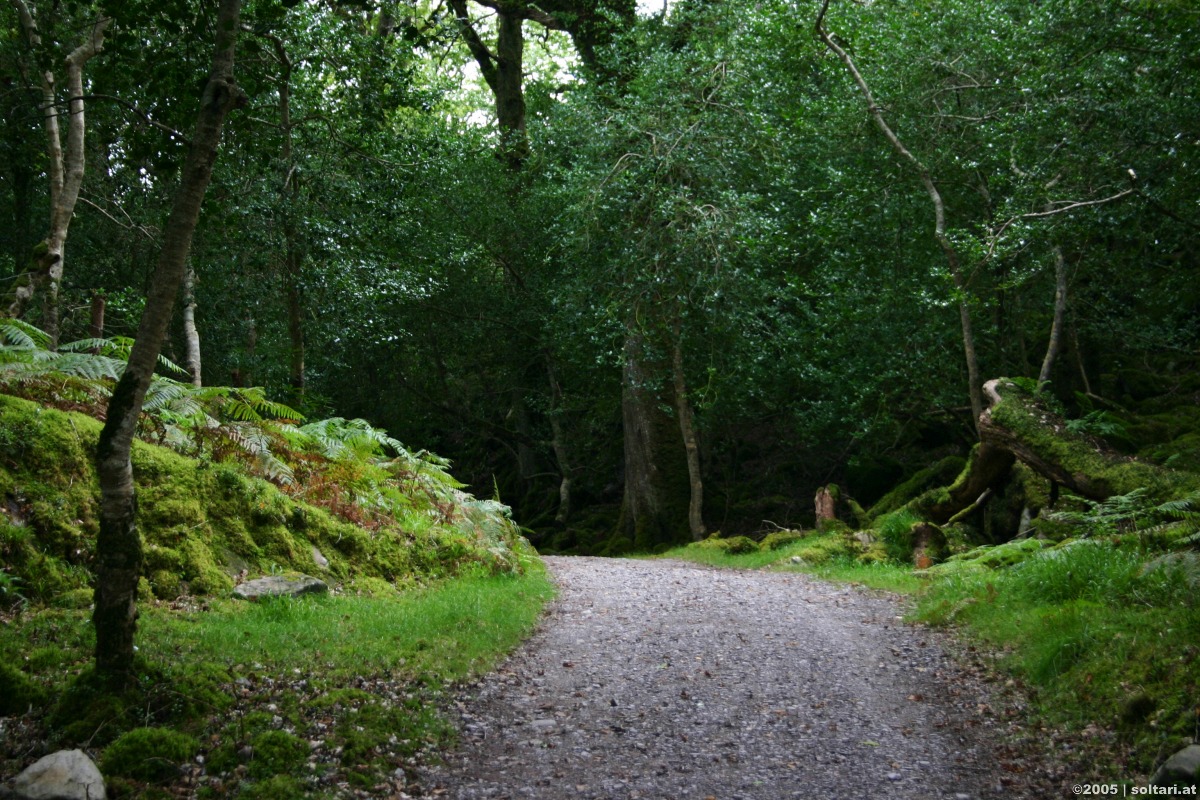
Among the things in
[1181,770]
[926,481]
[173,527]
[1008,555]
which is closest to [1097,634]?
[1181,770]

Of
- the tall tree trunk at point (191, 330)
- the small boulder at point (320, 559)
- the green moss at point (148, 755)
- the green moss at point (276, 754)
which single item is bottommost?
the green moss at point (276, 754)

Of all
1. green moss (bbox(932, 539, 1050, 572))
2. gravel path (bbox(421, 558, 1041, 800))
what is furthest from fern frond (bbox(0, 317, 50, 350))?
green moss (bbox(932, 539, 1050, 572))

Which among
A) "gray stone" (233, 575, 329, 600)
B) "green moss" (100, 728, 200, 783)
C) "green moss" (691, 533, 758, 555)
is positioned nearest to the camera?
"green moss" (100, 728, 200, 783)

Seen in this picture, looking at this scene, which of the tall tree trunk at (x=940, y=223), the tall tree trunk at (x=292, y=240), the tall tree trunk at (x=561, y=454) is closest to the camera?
the tall tree trunk at (x=292, y=240)

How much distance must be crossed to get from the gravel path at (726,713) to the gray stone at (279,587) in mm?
2020

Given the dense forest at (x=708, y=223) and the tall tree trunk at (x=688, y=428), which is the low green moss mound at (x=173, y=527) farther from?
the tall tree trunk at (x=688, y=428)

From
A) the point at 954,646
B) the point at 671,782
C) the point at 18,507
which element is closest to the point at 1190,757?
the point at 671,782

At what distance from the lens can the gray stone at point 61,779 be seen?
402 centimetres

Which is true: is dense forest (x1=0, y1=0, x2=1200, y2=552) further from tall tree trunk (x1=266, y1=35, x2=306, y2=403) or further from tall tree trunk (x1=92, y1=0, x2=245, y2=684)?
tall tree trunk (x1=92, y1=0, x2=245, y2=684)

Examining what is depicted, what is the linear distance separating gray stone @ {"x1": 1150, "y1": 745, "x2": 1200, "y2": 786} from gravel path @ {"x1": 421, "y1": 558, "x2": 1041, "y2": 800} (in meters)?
0.85

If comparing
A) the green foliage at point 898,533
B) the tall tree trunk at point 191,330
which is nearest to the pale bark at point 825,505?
the green foliage at point 898,533

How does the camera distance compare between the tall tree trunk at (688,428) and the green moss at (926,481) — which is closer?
the green moss at (926,481)

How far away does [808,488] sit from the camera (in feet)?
68.9

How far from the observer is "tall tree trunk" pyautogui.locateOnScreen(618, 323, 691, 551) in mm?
19703
